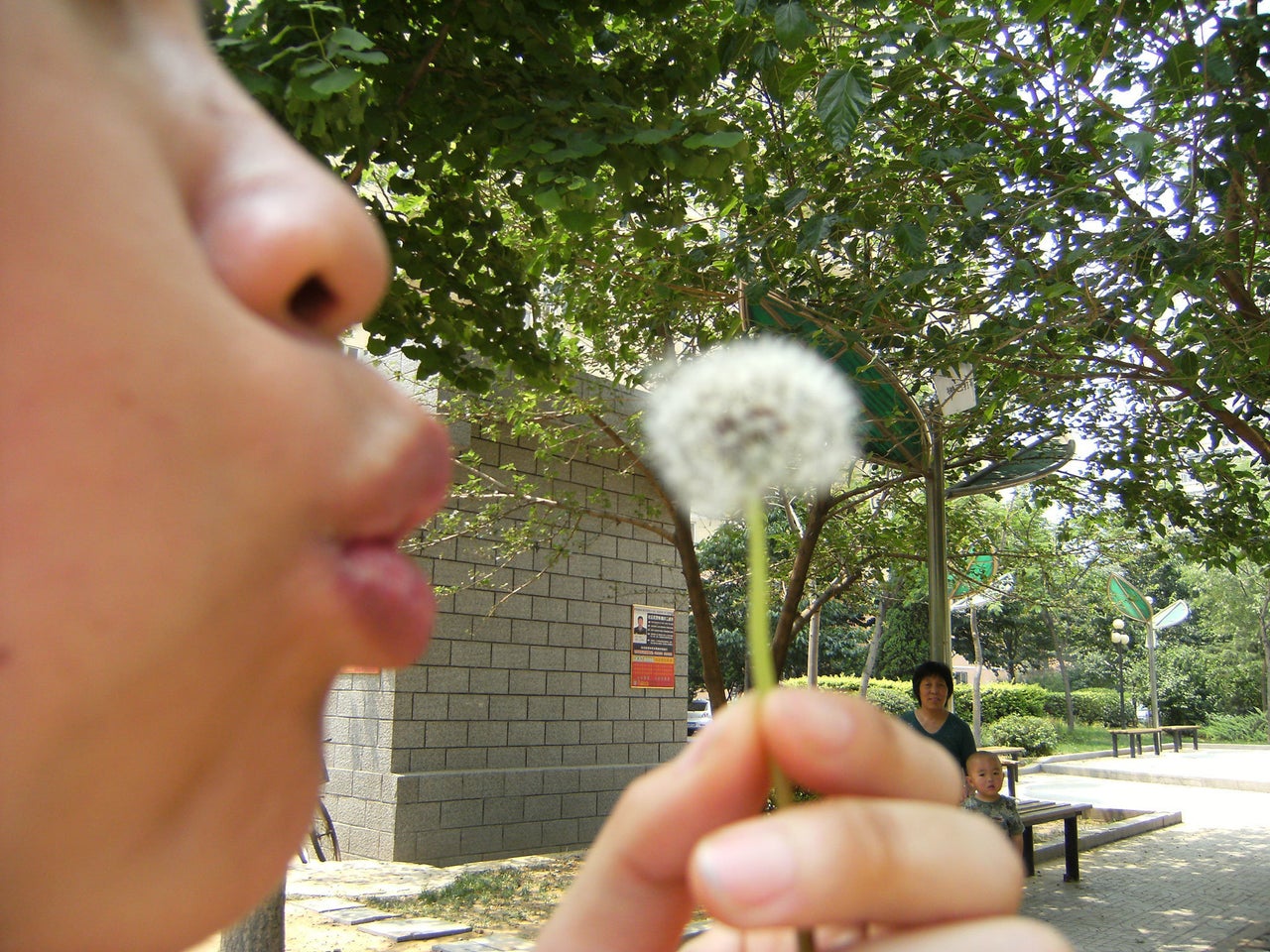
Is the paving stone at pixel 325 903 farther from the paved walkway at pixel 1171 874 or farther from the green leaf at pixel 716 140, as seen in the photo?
the green leaf at pixel 716 140

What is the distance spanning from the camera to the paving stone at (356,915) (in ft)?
25.5

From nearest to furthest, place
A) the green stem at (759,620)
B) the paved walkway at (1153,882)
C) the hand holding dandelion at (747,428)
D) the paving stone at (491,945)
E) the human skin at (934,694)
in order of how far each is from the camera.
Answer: the green stem at (759,620), the hand holding dandelion at (747,428), the paving stone at (491,945), the human skin at (934,694), the paved walkway at (1153,882)

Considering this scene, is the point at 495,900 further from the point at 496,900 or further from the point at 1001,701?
the point at 1001,701

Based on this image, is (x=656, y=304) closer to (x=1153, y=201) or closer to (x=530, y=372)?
(x=530, y=372)

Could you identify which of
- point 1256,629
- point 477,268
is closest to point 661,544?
point 477,268

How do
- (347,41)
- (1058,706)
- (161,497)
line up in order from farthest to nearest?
(1058,706), (347,41), (161,497)

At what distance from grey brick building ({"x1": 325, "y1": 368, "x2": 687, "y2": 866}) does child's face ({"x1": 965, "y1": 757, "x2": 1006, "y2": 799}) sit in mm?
4698

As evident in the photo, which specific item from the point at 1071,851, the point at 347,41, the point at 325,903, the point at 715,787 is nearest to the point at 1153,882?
the point at 1071,851

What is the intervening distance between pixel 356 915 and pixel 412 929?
664mm

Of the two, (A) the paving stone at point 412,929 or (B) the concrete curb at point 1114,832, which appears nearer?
(A) the paving stone at point 412,929

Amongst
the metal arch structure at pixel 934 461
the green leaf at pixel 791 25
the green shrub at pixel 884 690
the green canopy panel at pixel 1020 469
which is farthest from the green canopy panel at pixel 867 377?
the green shrub at pixel 884 690

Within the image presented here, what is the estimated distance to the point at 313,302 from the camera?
430 mm

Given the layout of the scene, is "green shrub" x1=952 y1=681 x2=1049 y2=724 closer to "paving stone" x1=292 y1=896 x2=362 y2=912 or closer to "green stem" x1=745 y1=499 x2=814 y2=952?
"paving stone" x1=292 y1=896 x2=362 y2=912

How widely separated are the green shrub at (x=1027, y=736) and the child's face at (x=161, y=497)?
2910 centimetres
